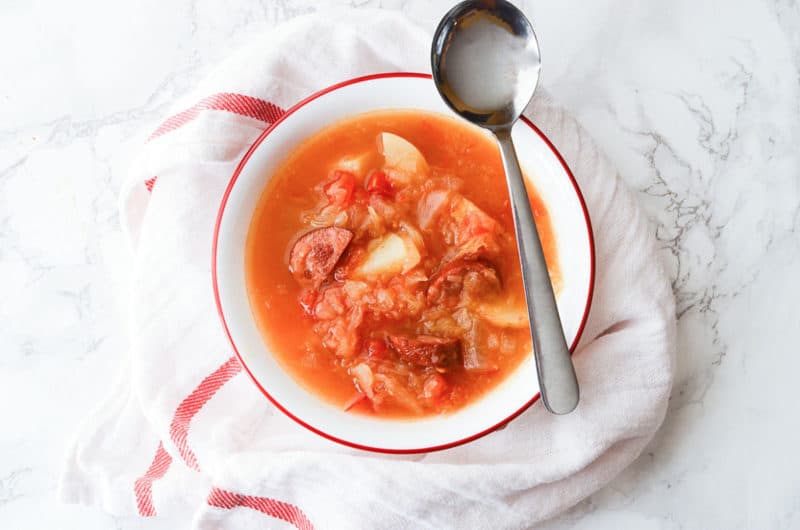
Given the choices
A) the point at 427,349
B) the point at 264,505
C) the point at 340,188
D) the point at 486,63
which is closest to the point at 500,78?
the point at 486,63

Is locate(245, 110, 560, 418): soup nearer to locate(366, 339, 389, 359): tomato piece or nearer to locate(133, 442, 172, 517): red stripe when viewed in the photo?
locate(366, 339, 389, 359): tomato piece

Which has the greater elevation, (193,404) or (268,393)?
(268,393)

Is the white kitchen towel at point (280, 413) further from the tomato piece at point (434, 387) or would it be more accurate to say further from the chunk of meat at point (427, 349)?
the chunk of meat at point (427, 349)

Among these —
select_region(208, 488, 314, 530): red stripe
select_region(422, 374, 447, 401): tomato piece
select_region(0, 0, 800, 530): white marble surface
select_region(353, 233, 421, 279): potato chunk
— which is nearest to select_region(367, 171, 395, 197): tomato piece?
select_region(353, 233, 421, 279): potato chunk

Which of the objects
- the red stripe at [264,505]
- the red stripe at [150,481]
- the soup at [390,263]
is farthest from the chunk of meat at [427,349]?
the red stripe at [150,481]

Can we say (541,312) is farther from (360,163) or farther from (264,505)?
(264,505)
